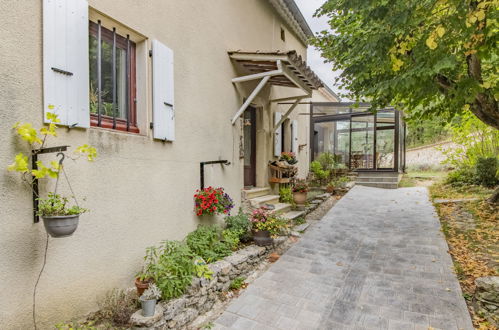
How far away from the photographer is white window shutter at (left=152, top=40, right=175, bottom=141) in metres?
3.35

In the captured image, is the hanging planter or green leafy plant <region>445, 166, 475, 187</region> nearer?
the hanging planter

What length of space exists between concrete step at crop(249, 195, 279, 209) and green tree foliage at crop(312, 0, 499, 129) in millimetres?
3095

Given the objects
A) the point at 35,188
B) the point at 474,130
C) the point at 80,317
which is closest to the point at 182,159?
the point at 35,188

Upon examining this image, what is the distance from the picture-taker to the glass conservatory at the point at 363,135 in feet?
42.6

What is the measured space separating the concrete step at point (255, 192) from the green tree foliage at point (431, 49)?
311 centimetres

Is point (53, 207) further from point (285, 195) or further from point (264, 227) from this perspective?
point (285, 195)

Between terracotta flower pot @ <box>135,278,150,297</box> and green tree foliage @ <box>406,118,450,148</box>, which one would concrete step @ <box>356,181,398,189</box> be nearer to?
terracotta flower pot @ <box>135,278,150,297</box>

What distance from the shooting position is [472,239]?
4.87m

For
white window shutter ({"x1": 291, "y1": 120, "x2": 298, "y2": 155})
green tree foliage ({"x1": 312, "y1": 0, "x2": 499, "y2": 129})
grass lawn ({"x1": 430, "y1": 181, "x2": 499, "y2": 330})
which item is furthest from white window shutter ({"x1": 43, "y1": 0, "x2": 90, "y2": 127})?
white window shutter ({"x1": 291, "y1": 120, "x2": 298, "y2": 155})

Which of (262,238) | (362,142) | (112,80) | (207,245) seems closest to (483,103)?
(262,238)

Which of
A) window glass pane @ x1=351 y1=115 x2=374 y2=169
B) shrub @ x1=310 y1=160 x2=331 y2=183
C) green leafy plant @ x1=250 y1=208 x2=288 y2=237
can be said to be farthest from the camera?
window glass pane @ x1=351 y1=115 x2=374 y2=169

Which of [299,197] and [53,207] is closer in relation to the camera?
[53,207]

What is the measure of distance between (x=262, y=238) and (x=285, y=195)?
104 inches

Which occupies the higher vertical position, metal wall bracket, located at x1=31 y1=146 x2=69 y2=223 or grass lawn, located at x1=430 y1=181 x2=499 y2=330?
metal wall bracket, located at x1=31 y1=146 x2=69 y2=223
